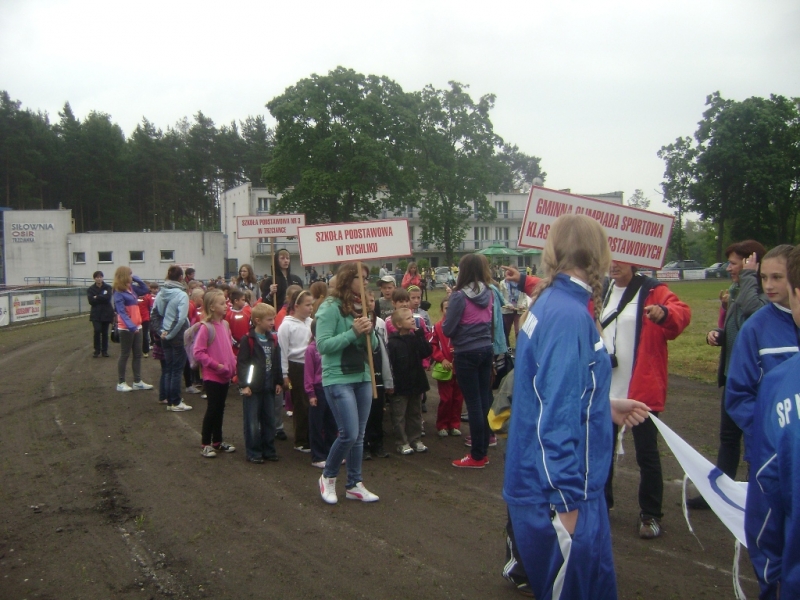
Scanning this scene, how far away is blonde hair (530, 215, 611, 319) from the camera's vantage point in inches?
101

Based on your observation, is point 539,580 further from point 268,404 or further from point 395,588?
point 268,404

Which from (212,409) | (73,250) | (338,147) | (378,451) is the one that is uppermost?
(338,147)

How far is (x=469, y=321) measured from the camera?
636 centimetres

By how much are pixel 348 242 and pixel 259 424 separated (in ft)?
7.65

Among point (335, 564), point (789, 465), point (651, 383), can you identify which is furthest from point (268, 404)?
point (789, 465)

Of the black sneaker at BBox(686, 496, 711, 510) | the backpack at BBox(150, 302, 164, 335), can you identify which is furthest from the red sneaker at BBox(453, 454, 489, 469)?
the backpack at BBox(150, 302, 164, 335)

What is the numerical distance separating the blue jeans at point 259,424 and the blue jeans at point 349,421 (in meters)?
1.62

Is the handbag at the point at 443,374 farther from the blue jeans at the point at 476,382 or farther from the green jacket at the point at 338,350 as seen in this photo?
the green jacket at the point at 338,350

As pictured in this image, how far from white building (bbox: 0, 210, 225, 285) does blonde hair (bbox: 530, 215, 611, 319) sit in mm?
53291

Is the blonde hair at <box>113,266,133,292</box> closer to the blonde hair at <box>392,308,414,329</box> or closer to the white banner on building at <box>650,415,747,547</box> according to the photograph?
the blonde hair at <box>392,308,414,329</box>

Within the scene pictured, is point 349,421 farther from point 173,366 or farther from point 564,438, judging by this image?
point 173,366

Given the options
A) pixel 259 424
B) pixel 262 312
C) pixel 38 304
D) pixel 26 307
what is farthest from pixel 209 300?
pixel 38 304

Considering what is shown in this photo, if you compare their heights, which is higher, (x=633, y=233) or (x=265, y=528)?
(x=633, y=233)

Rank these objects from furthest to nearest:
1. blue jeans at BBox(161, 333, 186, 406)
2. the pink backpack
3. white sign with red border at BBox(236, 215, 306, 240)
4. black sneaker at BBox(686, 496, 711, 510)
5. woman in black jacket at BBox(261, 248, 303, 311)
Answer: white sign with red border at BBox(236, 215, 306, 240), woman in black jacket at BBox(261, 248, 303, 311), blue jeans at BBox(161, 333, 186, 406), the pink backpack, black sneaker at BBox(686, 496, 711, 510)
